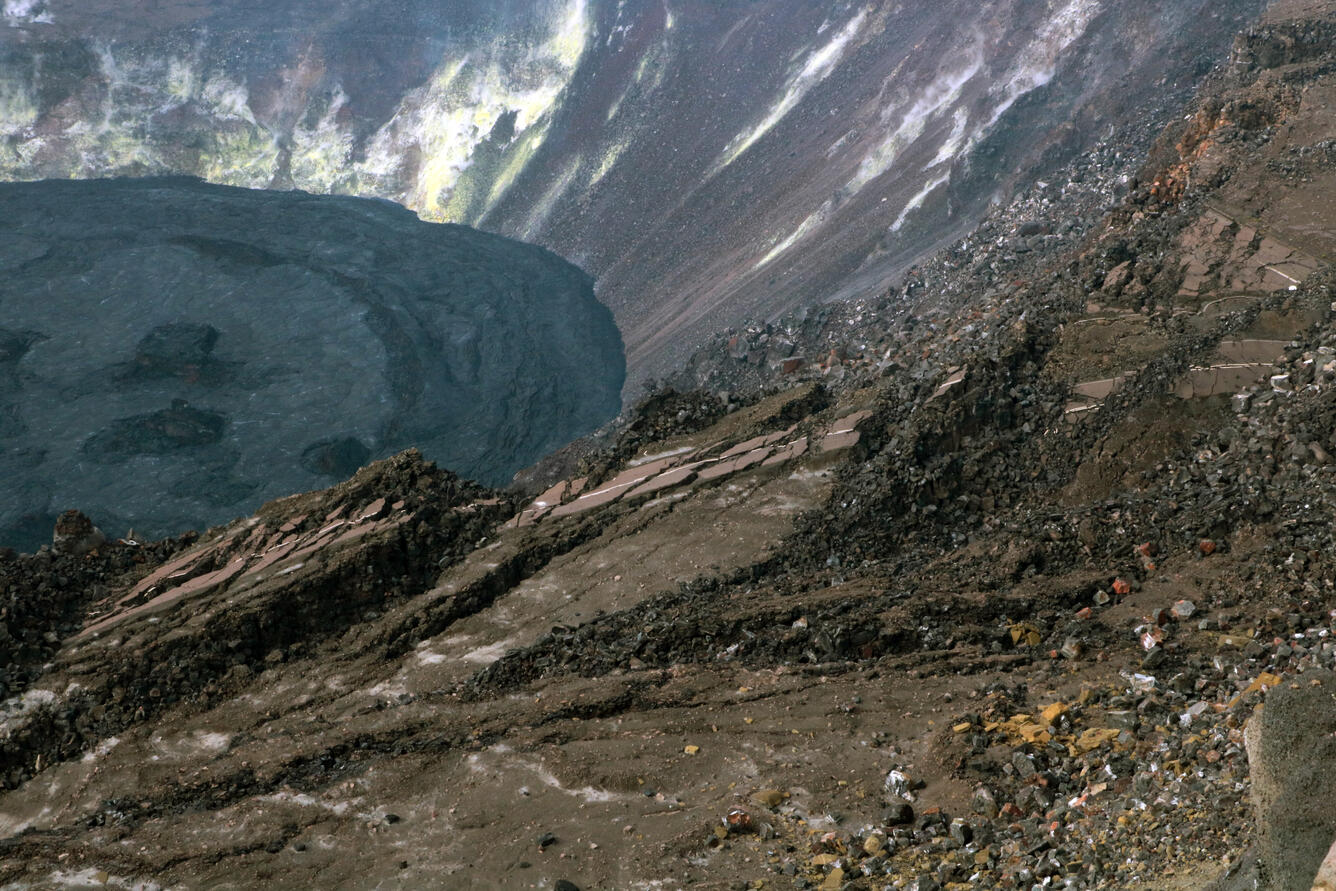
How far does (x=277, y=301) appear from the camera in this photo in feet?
87.8

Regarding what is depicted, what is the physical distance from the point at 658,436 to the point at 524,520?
2.14 m

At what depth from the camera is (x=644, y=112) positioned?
40.3 meters

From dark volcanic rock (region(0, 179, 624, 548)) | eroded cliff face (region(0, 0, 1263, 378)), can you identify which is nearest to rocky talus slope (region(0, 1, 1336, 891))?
eroded cliff face (region(0, 0, 1263, 378))

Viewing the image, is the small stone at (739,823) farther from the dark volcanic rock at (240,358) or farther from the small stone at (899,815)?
the dark volcanic rock at (240,358)

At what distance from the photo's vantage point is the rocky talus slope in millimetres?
6121

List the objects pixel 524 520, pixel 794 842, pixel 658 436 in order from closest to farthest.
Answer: pixel 794 842 < pixel 524 520 < pixel 658 436

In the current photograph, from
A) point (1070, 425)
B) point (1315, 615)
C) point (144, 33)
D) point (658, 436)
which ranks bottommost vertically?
point (1315, 615)

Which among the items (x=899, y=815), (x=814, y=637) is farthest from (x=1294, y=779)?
(x=814, y=637)

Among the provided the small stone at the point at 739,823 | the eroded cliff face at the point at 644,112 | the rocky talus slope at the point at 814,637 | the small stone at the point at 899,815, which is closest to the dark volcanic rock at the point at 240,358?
the eroded cliff face at the point at 644,112

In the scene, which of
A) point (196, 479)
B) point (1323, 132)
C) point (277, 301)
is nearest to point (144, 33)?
point (277, 301)

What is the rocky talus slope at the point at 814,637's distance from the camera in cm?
612

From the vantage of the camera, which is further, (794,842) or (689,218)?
(689,218)

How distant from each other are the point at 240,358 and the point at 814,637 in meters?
20.5

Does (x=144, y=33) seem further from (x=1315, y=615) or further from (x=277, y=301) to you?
(x=1315, y=615)
